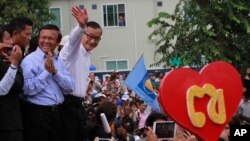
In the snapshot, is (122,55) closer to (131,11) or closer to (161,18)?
(131,11)

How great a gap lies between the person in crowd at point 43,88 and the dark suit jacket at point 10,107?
0.17m

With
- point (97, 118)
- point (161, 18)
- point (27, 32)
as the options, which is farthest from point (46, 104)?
point (161, 18)

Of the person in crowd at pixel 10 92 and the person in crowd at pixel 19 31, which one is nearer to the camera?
the person in crowd at pixel 10 92

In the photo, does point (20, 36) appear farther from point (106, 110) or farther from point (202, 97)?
point (202, 97)

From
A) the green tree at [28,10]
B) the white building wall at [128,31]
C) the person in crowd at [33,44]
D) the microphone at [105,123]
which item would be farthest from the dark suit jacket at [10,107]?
the white building wall at [128,31]

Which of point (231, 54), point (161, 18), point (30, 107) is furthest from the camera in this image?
point (161, 18)

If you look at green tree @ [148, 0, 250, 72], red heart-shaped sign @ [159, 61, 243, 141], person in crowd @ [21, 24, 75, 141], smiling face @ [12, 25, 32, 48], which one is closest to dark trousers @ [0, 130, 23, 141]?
person in crowd @ [21, 24, 75, 141]

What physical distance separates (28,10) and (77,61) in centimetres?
2018

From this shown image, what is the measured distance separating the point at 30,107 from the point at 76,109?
555 millimetres

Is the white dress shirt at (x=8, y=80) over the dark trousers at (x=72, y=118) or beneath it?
over

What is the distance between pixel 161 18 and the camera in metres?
18.2

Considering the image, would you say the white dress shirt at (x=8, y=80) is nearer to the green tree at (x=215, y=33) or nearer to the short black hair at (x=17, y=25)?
the short black hair at (x=17, y=25)

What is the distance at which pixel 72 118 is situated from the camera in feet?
19.3

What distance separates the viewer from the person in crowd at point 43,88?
5.43 meters
